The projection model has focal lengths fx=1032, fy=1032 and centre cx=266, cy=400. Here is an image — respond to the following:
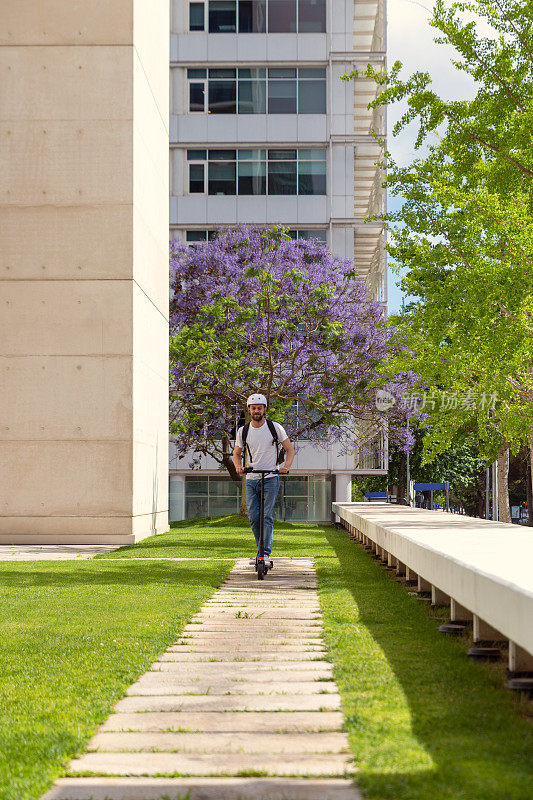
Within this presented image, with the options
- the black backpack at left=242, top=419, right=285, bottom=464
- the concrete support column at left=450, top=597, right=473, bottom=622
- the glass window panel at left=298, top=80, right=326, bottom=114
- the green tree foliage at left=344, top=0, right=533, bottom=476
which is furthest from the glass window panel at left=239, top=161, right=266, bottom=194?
the concrete support column at left=450, top=597, right=473, bottom=622

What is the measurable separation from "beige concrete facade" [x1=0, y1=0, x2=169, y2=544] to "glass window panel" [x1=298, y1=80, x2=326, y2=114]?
25.2m

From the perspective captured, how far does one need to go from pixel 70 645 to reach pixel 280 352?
70.9 ft

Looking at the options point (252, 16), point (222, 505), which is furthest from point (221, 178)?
point (222, 505)

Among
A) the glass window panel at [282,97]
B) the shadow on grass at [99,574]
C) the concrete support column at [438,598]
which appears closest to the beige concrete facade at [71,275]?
the shadow on grass at [99,574]

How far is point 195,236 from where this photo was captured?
45281 mm

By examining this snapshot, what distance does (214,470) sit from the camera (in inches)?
1743

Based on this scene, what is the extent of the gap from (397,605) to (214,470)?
3636cm

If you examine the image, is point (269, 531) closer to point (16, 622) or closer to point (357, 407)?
point (16, 622)

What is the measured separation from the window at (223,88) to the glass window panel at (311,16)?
3624 millimetres

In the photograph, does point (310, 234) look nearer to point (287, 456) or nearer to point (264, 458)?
point (264, 458)

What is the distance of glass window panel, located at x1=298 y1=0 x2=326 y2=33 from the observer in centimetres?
4434

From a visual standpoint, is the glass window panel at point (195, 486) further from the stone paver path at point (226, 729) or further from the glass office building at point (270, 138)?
the stone paver path at point (226, 729)

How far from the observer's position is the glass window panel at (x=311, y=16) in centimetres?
4434

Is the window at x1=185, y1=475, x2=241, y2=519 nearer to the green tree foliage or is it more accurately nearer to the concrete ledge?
the green tree foliage
